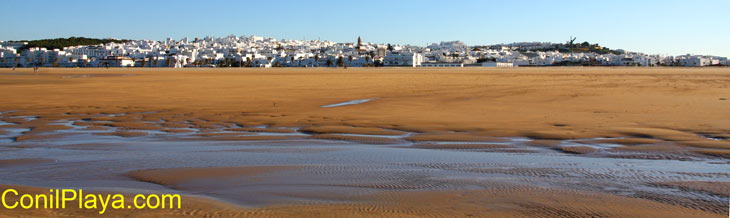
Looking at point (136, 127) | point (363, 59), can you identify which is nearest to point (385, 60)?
point (363, 59)

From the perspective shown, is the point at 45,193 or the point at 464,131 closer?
the point at 45,193

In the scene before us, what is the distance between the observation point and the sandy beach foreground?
4.23m

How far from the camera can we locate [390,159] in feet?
20.9

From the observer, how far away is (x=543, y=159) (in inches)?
247

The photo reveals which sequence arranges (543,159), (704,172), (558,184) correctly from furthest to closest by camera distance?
(543,159), (704,172), (558,184)

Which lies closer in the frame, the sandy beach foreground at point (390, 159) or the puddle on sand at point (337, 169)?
the sandy beach foreground at point (390, 159)

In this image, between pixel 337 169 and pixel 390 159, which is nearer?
pixel 337 169

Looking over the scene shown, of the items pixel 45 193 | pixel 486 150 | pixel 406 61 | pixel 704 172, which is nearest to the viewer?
pixel 45 193

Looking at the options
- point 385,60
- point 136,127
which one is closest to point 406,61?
point 385,60

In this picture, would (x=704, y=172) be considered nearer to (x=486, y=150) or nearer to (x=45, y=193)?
(x=486, y=150)

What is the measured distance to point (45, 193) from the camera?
443cm

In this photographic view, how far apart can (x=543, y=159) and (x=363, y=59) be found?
123418 mm

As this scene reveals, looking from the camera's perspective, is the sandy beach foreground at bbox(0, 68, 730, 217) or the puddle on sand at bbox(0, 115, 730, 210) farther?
the puddle on sand at bbox(0, 115, 730, 210)

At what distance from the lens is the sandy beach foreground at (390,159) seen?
4227mm
